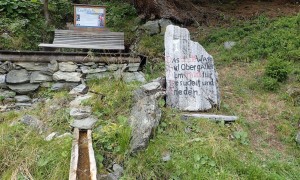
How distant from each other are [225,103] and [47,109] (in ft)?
9.24

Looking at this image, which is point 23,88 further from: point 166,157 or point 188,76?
point 166,157

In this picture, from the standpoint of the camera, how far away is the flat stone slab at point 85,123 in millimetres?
3848

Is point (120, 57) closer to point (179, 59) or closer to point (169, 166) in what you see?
point (179, 59)

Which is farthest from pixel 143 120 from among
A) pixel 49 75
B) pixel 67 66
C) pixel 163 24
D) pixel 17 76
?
pixel 163 24

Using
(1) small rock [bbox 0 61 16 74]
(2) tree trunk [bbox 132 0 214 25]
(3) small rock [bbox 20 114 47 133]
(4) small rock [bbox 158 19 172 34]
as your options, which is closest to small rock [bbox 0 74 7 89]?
(1) small rock [bbox 0 61 16 74]

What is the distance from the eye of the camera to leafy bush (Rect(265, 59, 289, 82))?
5.30 metres

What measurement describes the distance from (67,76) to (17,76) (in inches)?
38.6

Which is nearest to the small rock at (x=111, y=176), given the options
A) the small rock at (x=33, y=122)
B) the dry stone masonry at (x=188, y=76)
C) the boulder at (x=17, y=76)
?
the small rock at (x=33, y=122)

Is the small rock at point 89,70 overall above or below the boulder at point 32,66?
below

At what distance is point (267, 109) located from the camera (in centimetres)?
468

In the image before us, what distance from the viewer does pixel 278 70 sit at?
5.32m

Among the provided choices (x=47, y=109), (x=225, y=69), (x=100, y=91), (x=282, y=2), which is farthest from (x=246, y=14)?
(x=47, y=109)

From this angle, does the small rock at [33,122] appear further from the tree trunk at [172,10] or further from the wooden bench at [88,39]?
the tree trunk at [172,10]

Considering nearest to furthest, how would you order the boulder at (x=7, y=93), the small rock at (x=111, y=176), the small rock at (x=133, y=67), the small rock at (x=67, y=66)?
the small rock at (x=111, y=176)
the boulder at (x=7, y=93)
the small rock at (x=67, y=66)
the small rock at (x=133, y=67)
